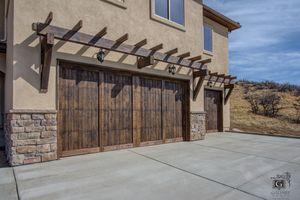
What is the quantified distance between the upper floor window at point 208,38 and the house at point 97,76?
2.33 m

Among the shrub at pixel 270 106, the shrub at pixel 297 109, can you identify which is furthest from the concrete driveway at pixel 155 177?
the shrub at pixel 270 106

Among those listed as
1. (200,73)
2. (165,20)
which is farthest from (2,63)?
(200,73)

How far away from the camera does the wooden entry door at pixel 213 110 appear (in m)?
12.4

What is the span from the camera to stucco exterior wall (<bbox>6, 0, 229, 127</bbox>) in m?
5.40

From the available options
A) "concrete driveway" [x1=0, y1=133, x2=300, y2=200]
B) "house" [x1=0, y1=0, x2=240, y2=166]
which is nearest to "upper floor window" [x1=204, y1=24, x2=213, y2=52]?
"house" [x1=0, y1=0, x2=240, y2=166]

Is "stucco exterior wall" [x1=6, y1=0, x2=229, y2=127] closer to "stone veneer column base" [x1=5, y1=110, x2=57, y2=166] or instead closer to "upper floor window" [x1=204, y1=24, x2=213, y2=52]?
"stone veneer column base" [x1=5, y1=110, x2=57, y2=166]

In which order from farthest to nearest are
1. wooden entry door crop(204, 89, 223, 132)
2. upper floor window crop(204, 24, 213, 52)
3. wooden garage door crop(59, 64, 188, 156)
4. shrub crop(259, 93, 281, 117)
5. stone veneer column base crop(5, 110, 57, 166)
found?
shrub crop(259, 93, 281, 117) → wooden entry door crop(204, 89, 223, 132) → upper floor window crop(204, 24, 213, 52) → wooden garage door crop(59, 64, 188, 156) → stone veneer column base crop(5, 110, 57, 166)

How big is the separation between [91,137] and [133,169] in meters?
2.33

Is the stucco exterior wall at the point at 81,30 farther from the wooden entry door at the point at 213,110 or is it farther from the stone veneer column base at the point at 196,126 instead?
the wooden entry door at the point at 213,110

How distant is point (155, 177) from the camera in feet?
14.4

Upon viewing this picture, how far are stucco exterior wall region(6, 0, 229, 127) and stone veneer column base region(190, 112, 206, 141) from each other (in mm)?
346

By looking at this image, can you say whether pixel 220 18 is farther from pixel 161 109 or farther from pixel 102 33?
pixel 102 33

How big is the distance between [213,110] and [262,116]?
10134mm

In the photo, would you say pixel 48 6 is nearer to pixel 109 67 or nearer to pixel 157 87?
pixel 109 67
